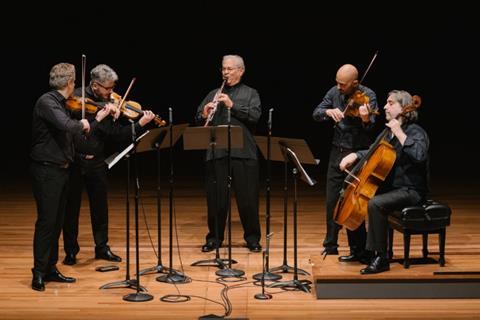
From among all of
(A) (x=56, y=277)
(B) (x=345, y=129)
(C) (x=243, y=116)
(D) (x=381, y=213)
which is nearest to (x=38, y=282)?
(A) (x=56, y=277)

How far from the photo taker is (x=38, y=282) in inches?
213

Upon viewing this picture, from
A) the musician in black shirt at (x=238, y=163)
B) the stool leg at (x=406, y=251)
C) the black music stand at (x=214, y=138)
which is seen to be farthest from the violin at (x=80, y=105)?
the stool leg at (x=406, y=251)

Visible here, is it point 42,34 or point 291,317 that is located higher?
point 42,34

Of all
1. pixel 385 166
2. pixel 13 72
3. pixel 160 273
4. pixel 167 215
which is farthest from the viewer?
pixel 13 72

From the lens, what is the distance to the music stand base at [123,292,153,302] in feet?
17.0

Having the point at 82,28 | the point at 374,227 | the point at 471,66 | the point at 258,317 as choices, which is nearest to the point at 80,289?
the point at 258,317

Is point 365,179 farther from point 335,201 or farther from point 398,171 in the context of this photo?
point 335,201

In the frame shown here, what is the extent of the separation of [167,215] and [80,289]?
2380 mm

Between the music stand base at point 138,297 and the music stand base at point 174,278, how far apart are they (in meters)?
0.36

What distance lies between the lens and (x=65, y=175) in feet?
17.8

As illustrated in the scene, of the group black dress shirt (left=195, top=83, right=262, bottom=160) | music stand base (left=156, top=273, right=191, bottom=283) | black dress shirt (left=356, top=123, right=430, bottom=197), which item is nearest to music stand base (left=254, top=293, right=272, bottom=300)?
music stand base (left=156, top=273, right=191, bottom=283)

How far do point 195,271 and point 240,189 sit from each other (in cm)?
87

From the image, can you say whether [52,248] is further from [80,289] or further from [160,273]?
[160,273]

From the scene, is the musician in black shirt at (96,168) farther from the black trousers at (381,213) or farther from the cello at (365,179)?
the black trousers at (381,213)
